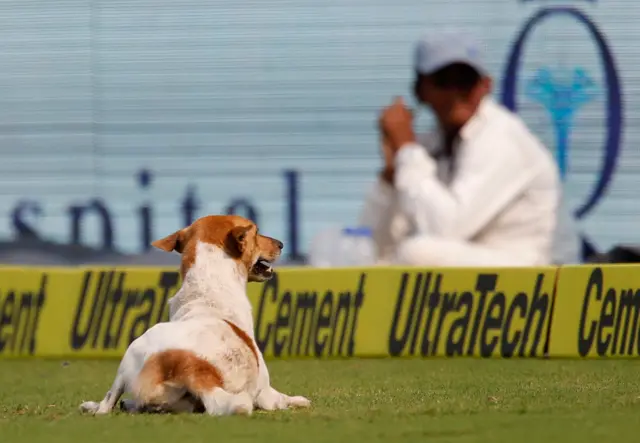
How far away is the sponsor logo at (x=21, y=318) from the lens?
12.1 meters

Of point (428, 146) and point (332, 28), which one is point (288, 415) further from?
point (332, 28)

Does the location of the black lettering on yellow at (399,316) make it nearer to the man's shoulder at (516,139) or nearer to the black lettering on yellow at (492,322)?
the black lettering on yellow at (492,322)

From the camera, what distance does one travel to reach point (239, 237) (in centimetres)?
744

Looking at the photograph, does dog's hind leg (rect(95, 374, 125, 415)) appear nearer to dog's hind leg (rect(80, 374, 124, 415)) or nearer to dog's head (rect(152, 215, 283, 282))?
dog's hind leg (rect(80, 374, 124, 415))

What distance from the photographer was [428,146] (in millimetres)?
13586

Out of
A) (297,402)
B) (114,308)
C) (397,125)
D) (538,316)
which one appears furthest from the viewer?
(397,125)

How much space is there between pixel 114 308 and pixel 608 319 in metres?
3.80

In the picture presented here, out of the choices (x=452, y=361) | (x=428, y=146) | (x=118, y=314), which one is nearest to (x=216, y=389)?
(x=452, y=361)

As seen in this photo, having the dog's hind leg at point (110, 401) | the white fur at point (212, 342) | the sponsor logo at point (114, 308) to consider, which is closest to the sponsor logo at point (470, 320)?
the sponsor logo at point (114, 308)

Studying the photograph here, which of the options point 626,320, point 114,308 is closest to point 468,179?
point 626,320

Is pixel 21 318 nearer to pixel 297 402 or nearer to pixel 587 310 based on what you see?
pixel 587 310

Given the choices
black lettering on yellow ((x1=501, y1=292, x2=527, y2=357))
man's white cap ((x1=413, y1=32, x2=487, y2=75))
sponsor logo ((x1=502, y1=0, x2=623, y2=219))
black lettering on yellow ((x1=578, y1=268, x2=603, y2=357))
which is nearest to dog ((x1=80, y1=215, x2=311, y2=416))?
black lettering on yellow ((x1=501, y1=292, x2=527, y2=357))

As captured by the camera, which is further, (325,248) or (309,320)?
(325,248)

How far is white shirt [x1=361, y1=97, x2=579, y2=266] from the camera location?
12812 mm
